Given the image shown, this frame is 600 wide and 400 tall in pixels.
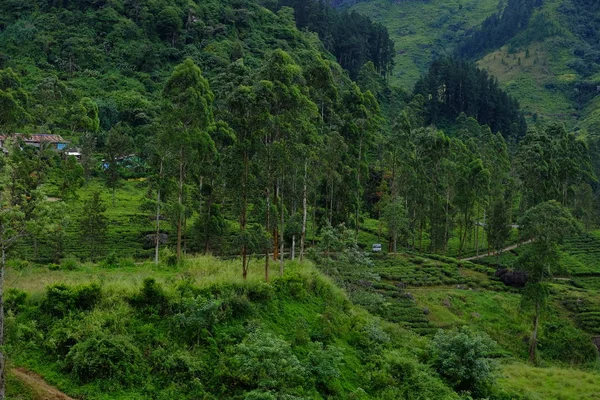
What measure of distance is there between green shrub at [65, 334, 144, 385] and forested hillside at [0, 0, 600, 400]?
0.26ft

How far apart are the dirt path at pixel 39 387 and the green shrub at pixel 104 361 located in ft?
2.82

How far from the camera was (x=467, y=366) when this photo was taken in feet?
84.9

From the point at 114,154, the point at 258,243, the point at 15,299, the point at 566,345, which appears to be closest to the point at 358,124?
the point at 566,345

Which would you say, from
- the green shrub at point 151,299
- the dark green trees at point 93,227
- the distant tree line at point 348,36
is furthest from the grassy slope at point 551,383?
the distant tree line at point 348,36

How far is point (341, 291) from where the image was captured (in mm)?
30766

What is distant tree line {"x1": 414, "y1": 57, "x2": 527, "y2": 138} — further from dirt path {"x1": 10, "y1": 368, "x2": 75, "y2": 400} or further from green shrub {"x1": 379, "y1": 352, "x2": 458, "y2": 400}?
dirt path {"x1": 10, "y1": 368, "x2": 75, "y2": 400}

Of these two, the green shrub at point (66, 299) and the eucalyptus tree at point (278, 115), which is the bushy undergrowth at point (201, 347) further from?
the eucalyptus tree at point (278, 115)

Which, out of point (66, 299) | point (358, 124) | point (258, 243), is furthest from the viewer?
point (358, 124)

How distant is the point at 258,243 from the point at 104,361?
1006 cm

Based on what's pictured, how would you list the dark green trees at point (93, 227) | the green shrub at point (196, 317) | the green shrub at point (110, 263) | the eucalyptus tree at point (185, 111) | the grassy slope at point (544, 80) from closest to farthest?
the green shrub at point (196, 317)
the green shrub at point (110, 263)
the eucalyptus tree at point (185, 111)
the dark green trees at point (93, 227)
the grassy slope at point (544, 80)

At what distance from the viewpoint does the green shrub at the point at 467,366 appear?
2561cm

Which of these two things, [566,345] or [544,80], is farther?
[544,80]

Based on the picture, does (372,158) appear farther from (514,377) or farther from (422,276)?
(514,377)

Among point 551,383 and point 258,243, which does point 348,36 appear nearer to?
point 551,383
